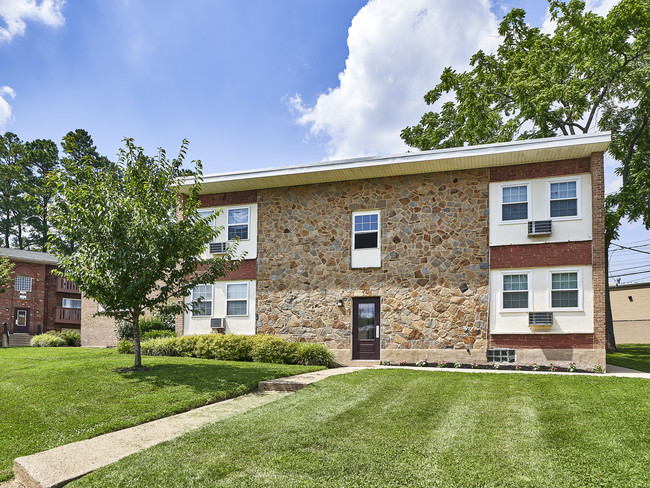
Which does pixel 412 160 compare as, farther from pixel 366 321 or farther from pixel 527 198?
pixel 366 321

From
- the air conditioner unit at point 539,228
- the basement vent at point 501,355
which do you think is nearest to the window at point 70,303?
the basement vent at point 501,355

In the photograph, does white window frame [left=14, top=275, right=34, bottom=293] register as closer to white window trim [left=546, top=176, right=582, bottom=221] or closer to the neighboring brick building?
the neighboring brick building

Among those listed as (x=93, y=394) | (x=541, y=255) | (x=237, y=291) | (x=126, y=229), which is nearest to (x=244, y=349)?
(x=237, y=291)

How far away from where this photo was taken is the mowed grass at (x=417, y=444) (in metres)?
4.76

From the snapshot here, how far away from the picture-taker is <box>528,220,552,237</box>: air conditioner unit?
13.3 metres

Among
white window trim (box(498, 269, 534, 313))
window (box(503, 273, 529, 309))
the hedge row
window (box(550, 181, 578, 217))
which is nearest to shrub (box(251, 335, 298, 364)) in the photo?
the hedge row

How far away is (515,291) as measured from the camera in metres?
13.6

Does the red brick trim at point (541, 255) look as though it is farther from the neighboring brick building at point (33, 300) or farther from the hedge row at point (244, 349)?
the neighboring brick building at point (33, 300)

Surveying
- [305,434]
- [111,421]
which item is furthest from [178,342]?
[305,434]

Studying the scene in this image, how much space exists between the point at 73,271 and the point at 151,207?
2.04 meters

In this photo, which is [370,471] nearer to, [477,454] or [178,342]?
[477,454]

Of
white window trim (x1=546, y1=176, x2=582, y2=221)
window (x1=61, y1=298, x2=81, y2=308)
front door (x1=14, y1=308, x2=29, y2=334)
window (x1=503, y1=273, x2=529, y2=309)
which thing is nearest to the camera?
white window trim (x1=546, y1=176, x2=582, y2=221)

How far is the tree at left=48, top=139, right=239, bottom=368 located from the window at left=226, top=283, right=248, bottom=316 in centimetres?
533

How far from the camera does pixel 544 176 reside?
13680 millimetres
